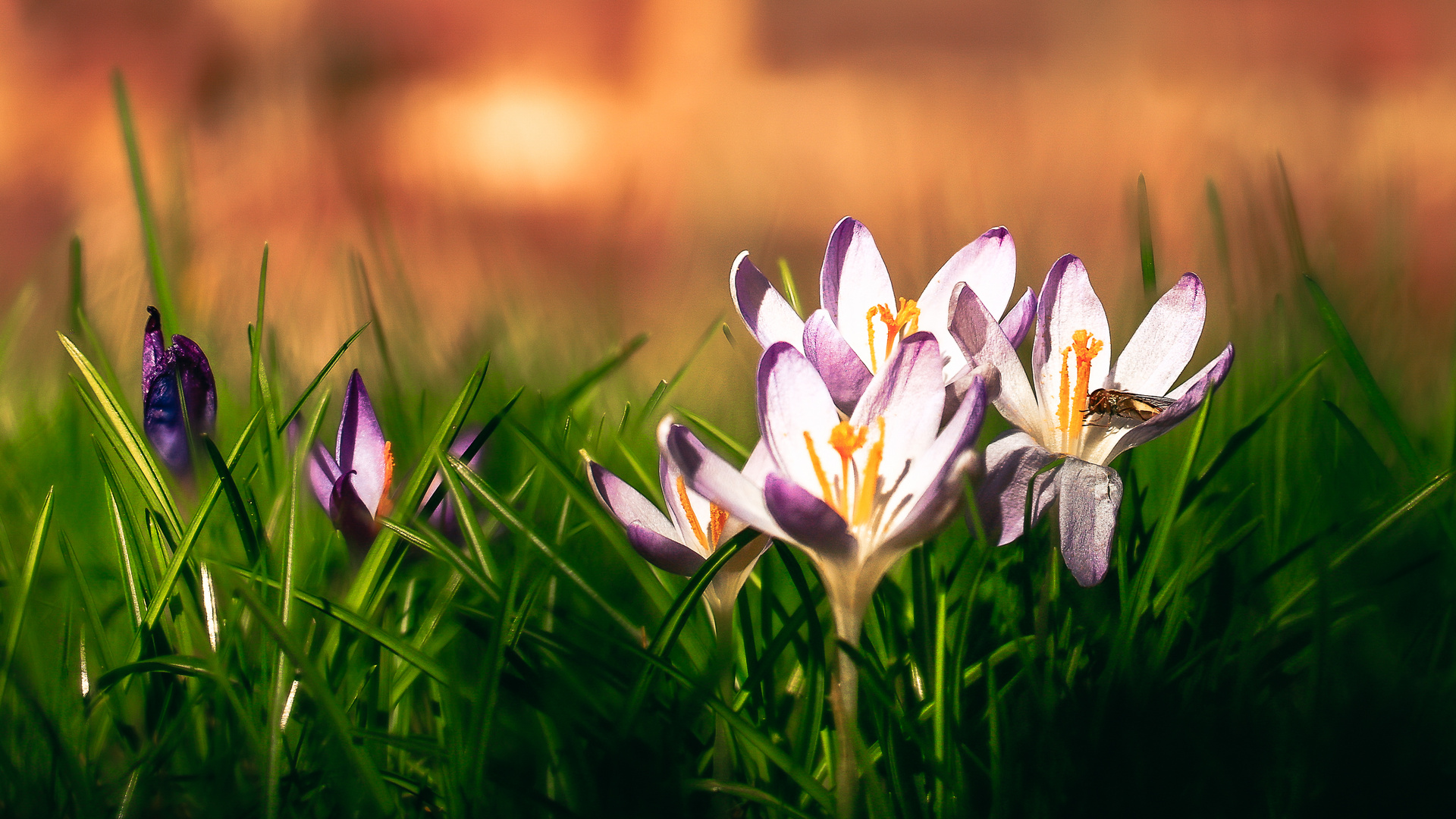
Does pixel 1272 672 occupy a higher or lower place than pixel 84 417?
lower

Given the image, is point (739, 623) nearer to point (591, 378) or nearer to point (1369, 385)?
point (591, 378)

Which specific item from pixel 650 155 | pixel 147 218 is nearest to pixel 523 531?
pixel 147 218

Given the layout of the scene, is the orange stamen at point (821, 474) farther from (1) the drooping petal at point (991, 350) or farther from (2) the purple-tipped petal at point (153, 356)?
(2) the purple-tipped petal at point (153, 356)

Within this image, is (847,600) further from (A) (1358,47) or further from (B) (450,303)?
(A) (1358,47)

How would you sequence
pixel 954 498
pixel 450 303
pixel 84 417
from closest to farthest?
pixel 954 498, pixel 84 417, pixel 450 303

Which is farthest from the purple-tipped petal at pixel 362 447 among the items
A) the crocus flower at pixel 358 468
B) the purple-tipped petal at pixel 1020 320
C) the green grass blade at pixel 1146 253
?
the green grass blade at pixel 1146 253

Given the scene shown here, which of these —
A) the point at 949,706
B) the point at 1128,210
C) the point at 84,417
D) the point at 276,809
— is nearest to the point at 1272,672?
the point at 949,706

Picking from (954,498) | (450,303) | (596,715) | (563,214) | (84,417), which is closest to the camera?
(954,498)

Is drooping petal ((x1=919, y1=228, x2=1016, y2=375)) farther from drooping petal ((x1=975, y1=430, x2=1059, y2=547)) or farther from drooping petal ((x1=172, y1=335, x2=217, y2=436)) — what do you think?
drooping petal ((x1=172, y1=335, x2=217, y2=436))

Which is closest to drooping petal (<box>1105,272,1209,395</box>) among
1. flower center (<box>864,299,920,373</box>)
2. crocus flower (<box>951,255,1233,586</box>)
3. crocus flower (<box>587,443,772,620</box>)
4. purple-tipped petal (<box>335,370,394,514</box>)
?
crocus flower (<box>951,255,1233,586</box>)
